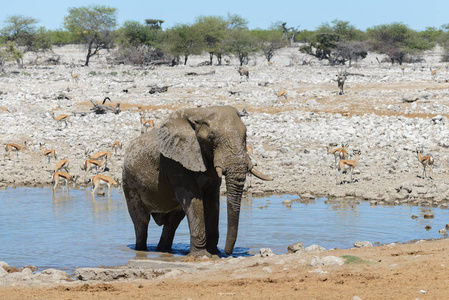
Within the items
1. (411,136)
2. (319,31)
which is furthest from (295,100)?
(319,31)

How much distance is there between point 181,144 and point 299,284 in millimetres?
3144

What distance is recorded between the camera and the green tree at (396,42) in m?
56.6

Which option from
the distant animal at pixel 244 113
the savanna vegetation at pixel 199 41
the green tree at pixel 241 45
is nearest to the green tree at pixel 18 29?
the savanna vegetation at pixel 199 41

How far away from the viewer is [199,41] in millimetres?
59250

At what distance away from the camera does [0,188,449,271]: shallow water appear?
10.9 metres

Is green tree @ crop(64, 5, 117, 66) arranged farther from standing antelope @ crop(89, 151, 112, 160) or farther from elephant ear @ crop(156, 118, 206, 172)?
elephant ear @ crop(156, 118, 206, 172)

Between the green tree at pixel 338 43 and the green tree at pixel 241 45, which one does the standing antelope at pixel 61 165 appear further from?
the green tree at pixel 241 45

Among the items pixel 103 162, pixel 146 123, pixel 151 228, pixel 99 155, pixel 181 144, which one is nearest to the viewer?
pixel 181 144

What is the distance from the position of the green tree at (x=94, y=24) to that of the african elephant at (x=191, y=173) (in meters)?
52.3

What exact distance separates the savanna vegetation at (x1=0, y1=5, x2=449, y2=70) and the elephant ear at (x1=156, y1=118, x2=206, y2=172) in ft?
147

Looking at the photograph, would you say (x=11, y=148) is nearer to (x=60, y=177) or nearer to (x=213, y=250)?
(x=60, y=177)

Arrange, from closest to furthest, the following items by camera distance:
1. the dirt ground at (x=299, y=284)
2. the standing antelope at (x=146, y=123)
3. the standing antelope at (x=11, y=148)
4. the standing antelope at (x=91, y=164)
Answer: the dirt ground at (x=299, y=284) → the standing antelope at (x=91, y=164) → the standing antelope at (x=11, y=148) → the standing antelope at (x=146, y=123)

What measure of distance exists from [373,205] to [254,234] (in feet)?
12.4

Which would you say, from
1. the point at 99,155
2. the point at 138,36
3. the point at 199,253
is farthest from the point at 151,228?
the point at 138,36
